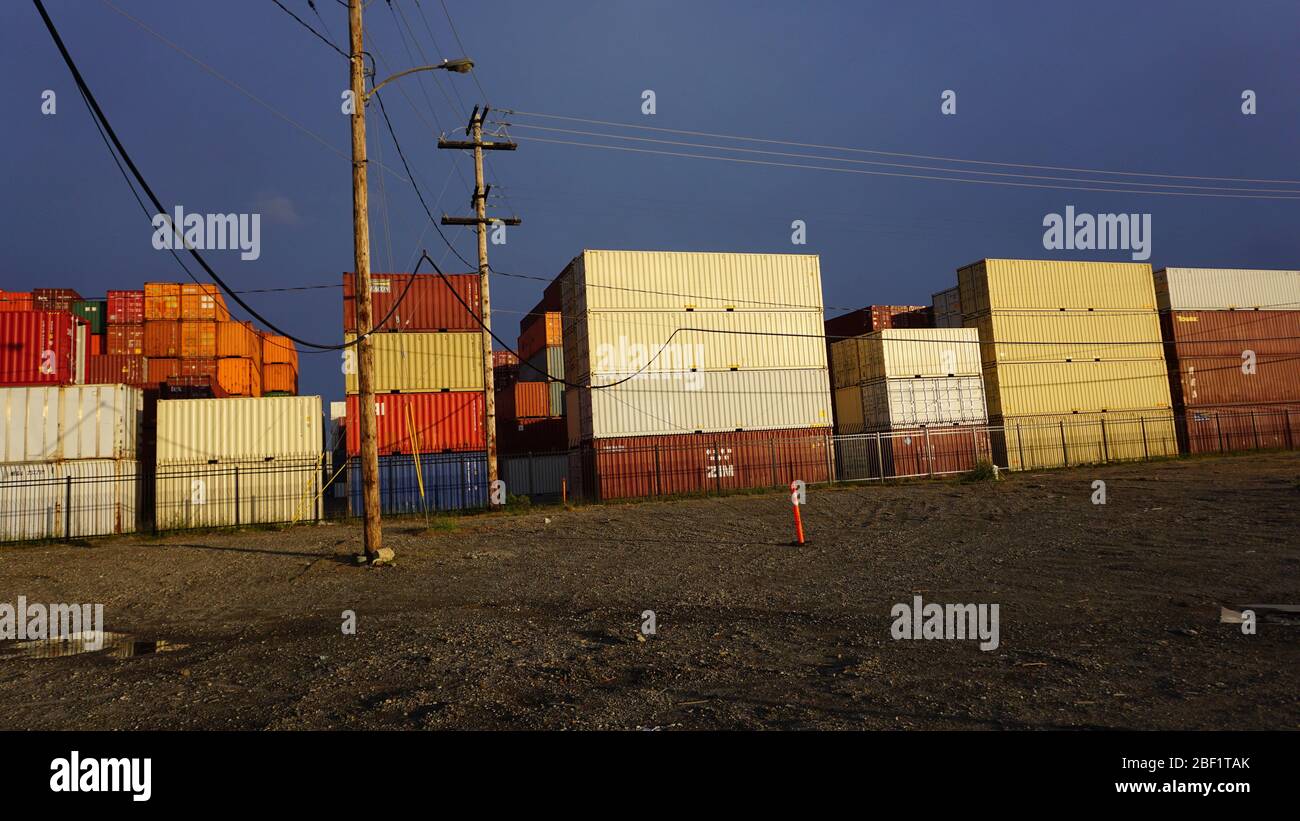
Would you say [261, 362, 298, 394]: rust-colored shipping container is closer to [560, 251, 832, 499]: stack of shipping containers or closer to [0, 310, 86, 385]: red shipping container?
[0, 310, 86, 385]: red shipping container

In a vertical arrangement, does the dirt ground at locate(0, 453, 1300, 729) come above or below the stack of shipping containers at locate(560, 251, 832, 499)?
below

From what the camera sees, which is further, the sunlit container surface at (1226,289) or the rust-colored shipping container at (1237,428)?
the sunlit container surface at (1226,289)

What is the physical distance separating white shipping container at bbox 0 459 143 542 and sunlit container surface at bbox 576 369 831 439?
1426 centimetres

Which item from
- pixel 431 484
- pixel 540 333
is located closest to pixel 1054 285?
pixel 540 333

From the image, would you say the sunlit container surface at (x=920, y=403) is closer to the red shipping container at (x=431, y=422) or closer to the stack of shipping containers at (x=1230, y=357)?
the stack of shipping containers at (x=1230, y=357)

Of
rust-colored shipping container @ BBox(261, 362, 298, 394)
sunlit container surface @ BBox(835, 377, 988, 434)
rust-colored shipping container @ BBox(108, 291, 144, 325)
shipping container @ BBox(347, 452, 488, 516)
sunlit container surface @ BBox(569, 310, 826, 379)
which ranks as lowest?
shipping container @ BBox(347, 452, 488, 516)

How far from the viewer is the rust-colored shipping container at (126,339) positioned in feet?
94.7

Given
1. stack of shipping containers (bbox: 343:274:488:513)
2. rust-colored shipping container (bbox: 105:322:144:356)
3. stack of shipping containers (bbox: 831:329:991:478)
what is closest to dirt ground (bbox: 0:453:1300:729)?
stack of shipping containers (bbox: 343:274:488:513)

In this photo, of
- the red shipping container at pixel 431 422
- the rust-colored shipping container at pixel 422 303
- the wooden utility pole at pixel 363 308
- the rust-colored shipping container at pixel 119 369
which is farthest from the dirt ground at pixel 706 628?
the rust-colored shipping container at pixel 119 369

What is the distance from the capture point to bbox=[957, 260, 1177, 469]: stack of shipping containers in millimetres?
30219

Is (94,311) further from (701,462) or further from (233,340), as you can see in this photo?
(701,462)

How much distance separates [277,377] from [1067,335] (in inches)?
1625

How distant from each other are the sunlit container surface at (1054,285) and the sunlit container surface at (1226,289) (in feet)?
3.21
